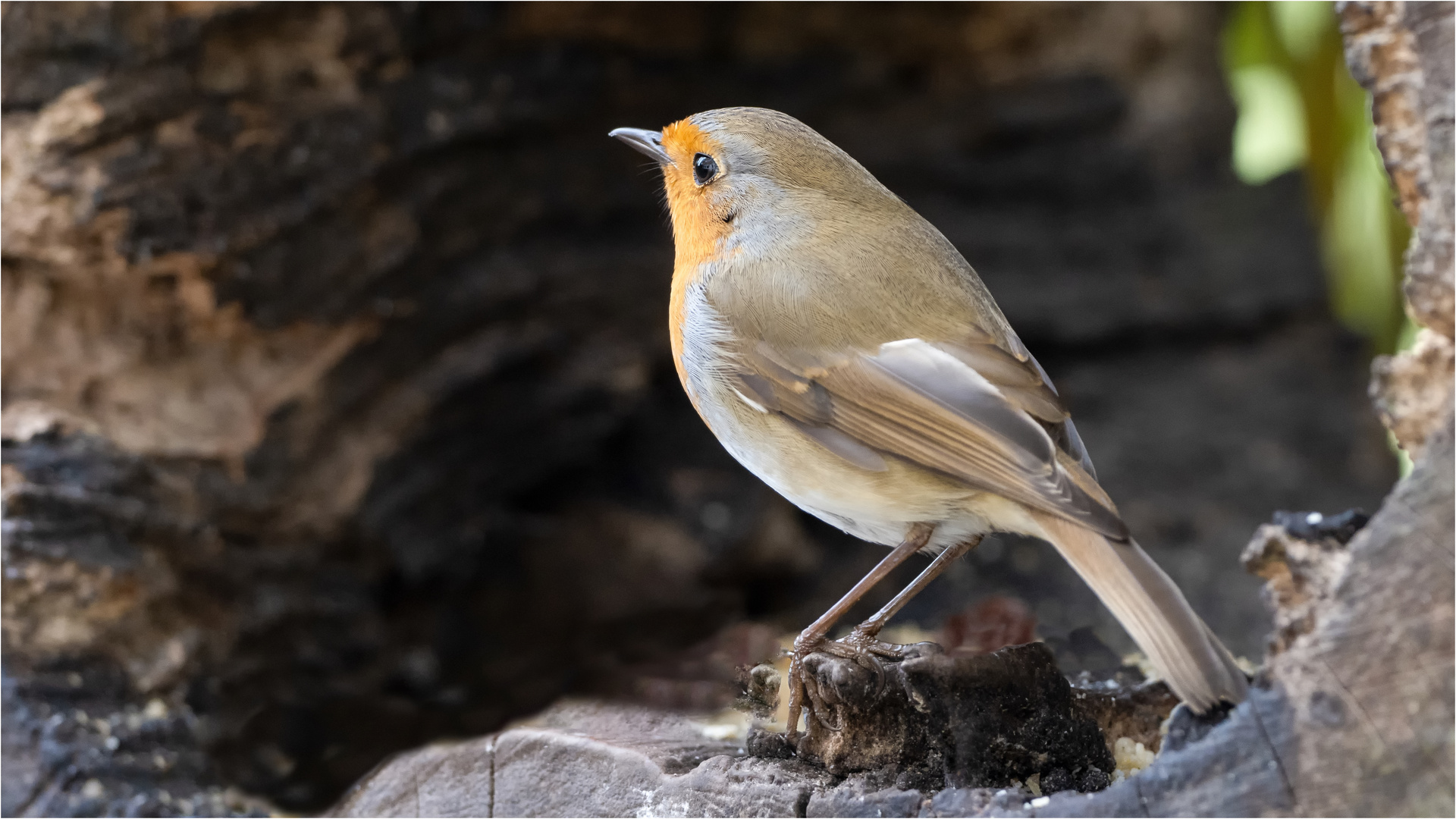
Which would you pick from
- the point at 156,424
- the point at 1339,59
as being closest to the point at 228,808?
the point at 156,424

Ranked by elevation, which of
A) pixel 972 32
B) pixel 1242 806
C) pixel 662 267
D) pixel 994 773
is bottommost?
pixel 1242 806

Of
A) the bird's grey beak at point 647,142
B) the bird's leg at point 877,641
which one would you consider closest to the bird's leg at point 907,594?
the bird's leg at point 877,641

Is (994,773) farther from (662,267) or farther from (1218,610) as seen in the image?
(662,267)

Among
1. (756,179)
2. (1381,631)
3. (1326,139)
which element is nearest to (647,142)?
(756,179)

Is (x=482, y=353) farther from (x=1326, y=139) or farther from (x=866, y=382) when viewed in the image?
(x=1326, y=139)

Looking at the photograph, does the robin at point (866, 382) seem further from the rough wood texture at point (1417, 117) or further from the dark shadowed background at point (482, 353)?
the dark shadowed background at point (482, 353)
